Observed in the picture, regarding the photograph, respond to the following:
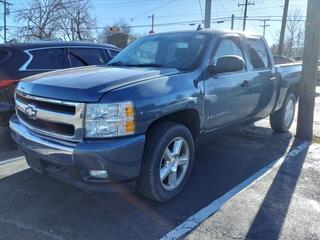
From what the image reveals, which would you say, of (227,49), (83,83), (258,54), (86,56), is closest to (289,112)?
(258,54)

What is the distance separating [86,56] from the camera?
22.1 ft

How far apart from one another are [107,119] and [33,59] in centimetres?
317

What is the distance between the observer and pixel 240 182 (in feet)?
15.0

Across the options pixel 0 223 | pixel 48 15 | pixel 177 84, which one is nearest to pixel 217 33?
pixel 177 84

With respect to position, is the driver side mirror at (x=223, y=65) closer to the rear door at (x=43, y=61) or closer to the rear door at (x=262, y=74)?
the rear door at (x=262, y=74)

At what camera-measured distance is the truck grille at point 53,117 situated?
3160 millimetres

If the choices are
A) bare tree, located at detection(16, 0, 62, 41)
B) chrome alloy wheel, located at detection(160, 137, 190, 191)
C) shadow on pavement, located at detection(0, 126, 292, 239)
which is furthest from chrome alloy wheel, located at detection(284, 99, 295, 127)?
bare tree, located at detection(16, 0, 62, 41)

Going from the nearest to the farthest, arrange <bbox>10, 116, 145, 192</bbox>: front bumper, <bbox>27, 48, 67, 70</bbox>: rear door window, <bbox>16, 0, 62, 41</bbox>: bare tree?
<bbox>10, 116, 145, 192</bbox>: front bumper < <bbox>27, 48, 67, 70</bbox>: rear door window < <bbox>16, 0, 62, 41</bbox>: bare tree

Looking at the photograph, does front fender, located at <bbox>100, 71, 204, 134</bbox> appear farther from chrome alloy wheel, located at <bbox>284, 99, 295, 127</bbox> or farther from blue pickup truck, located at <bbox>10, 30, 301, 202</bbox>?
chrome alloy wheel, located at <bbox>284, 99, 295, 127</bbox>

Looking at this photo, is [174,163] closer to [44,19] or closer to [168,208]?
[168,208]

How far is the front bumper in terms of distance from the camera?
3.09 metres

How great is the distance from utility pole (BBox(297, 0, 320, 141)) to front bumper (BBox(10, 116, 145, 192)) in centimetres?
451

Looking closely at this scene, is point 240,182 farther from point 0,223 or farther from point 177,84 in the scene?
point 0,223

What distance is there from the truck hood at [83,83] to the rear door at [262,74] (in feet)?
5.96
